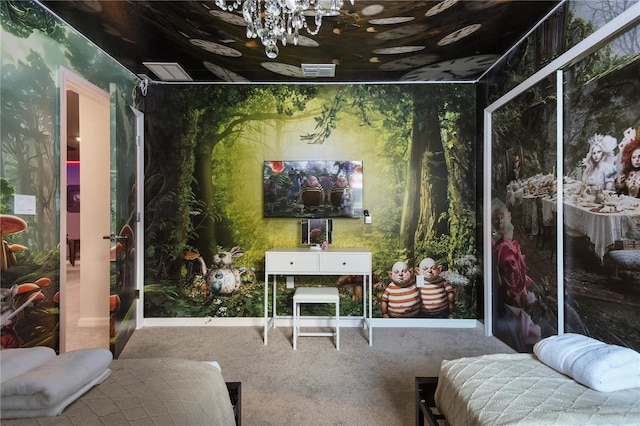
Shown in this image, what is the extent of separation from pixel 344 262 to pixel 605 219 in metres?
1.84

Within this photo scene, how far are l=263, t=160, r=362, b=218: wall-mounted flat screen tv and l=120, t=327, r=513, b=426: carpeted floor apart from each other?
1200 millimetres

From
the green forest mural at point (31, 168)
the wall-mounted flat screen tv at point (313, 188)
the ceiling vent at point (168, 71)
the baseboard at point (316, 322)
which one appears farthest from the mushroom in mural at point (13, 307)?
the ceiling vent at point (168, 71)

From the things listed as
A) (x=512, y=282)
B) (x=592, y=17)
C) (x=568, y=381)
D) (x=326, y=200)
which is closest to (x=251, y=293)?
(x=326, y=200)

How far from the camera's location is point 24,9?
1.95 meters

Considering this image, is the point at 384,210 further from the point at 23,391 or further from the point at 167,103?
the point at 23,391

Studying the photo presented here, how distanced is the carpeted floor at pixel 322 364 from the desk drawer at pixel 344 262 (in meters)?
0.64

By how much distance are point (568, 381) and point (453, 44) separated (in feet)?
7.78

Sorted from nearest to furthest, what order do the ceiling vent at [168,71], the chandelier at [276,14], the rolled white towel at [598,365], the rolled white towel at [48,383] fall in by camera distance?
the rolled white towel at [48,383] < the rolled white towel at [598,365] < the chandelier at [276,14] < the ceiling vent at [168,71]

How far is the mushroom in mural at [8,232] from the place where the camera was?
1.81 metres

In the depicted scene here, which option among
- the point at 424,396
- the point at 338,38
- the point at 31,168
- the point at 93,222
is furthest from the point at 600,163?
the point at 93,222

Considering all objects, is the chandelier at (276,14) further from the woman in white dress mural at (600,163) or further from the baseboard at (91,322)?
the baseboard at (91,322)

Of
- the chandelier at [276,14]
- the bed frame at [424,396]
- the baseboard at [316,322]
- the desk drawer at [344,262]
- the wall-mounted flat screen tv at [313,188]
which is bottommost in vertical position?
the baseboard at [316,322]

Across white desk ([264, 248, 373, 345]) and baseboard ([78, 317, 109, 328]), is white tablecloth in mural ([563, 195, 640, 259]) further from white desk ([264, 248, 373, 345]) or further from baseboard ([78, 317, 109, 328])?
baseboard ([78, 317, 109, 328])

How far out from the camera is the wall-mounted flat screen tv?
3332 millimetres
